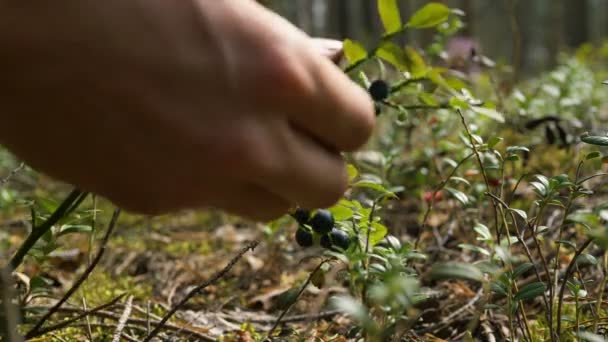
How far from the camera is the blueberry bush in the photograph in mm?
1071

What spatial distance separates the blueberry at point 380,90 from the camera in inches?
44.3

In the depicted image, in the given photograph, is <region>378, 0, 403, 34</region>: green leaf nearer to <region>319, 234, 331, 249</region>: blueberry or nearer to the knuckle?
the knuckle

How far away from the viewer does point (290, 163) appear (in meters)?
0.78

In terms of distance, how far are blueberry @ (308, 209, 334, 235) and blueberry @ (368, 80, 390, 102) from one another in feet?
0.75

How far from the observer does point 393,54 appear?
99 centimetres

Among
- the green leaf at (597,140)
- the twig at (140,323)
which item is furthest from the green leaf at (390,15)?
the twig at (140,323)

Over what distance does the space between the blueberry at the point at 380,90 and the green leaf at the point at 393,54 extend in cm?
12

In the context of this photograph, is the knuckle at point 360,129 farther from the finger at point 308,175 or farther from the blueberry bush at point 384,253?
the blueberry bush at point 384,253

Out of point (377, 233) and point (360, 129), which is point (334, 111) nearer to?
point (360, 129)

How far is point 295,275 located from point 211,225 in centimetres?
92

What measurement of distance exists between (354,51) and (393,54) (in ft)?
0.23

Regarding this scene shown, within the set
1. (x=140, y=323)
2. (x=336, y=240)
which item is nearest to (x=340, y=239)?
(x=336, y=240)

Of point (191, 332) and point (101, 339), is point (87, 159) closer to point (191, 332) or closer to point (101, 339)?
point (191, 332)

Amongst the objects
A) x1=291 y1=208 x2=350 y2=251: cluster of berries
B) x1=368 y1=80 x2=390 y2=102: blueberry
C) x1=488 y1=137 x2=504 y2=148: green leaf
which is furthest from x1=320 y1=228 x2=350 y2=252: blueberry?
x1=488 y1=137 x2=504 y2=148: green leaf
